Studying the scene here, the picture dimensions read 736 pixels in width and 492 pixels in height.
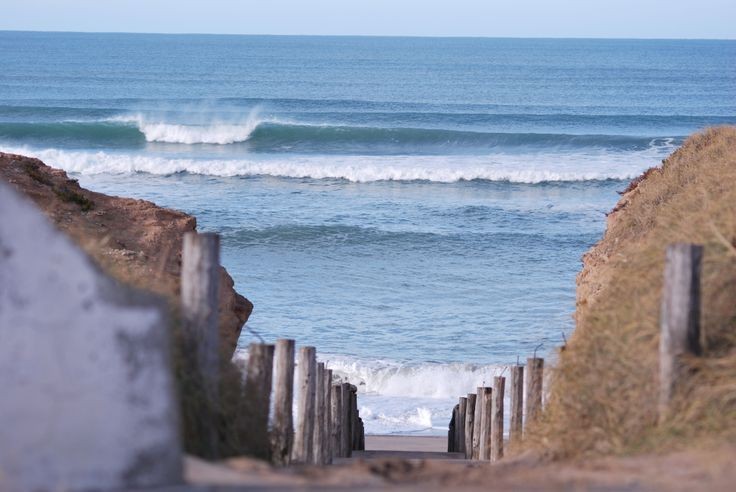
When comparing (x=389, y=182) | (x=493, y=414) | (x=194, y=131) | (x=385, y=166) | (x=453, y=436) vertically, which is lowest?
(x=453, y=436)

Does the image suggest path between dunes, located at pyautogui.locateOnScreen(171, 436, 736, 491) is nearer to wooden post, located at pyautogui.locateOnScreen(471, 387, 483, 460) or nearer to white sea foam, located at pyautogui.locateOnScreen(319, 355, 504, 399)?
wooden post, located at pyautogui.locateOnScreen(471, 387, 483, 460)

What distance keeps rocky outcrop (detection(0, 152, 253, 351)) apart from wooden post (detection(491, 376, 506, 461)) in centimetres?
314

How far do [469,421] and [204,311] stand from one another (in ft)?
26.5

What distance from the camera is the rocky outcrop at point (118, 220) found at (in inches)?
520

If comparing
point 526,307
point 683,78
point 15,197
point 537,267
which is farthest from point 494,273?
point 683,78

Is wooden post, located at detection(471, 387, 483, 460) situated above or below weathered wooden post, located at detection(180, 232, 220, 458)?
below

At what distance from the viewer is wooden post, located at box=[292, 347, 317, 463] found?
10.3 metres

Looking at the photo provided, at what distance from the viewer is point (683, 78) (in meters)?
90.6

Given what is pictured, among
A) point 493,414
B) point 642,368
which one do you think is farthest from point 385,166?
point 642,368

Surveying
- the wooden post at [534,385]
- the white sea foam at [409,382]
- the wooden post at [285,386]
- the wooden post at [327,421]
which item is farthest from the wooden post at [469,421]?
the wooden post at [285,386]

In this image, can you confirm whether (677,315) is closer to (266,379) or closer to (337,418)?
(266,379)

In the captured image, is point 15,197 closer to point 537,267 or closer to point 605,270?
point 605,270

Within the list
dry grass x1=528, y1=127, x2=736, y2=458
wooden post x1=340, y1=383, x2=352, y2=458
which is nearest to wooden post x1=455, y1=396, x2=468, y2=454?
wooden post x1=340, y1=383, x2=352, y2=458

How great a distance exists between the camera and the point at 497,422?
494 inches
